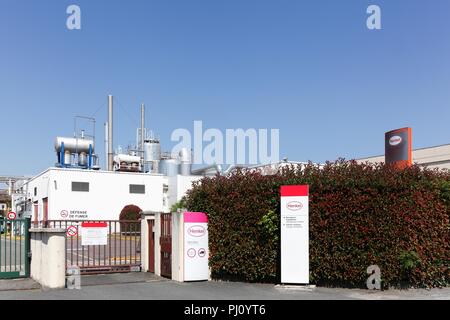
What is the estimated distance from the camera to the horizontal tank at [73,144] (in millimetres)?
46438

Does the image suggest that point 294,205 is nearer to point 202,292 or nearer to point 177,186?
point 202,292

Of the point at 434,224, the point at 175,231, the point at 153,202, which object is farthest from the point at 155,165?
Result: the point at 434,224

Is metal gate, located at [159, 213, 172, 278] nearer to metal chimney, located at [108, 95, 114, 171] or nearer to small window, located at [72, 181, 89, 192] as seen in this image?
small window, located at [72, 181, 89, 192]

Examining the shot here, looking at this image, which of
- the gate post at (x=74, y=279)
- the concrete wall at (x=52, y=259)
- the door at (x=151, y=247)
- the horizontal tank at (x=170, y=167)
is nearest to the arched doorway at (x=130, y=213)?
the horizontal tank at (x=170, y=167)

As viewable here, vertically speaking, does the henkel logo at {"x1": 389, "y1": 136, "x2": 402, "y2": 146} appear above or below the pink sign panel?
above

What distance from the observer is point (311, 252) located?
1259 cm

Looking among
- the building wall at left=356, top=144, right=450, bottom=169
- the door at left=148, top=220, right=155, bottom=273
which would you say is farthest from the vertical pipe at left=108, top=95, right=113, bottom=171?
the door at left=148, top=220, right=155, bottom=273

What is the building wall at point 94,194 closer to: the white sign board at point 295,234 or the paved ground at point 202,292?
the paved ground at point 202,292

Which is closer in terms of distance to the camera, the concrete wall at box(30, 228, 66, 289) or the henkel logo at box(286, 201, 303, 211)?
the concrete wall at box(30, 228, 66, 289)

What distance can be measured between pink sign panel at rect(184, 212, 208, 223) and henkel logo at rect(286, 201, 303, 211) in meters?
2.78

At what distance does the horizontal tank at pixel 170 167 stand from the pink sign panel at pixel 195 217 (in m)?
40.3

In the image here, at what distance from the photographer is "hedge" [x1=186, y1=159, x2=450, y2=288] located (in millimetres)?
11875

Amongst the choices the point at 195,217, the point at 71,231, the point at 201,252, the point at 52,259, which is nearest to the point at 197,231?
the point at 195,217

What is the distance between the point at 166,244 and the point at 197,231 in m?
1.20
